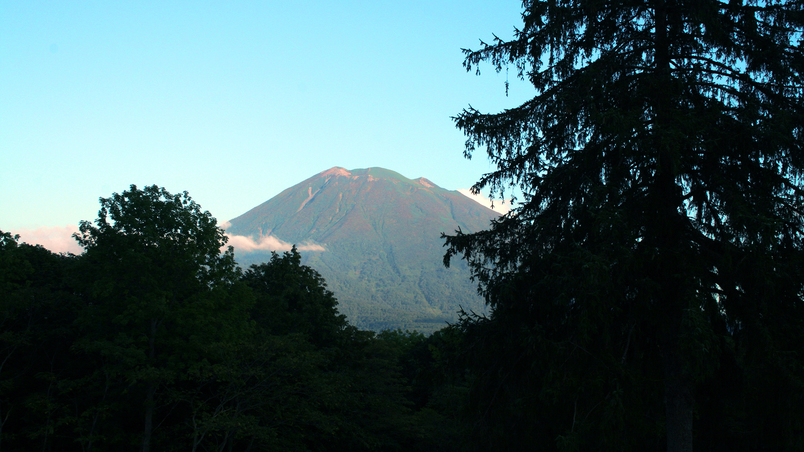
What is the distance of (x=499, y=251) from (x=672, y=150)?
2.75m

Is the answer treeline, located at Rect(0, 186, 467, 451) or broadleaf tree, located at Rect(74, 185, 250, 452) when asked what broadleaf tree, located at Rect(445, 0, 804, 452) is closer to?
treeline, located at Rect(0, 186, 467, 451)

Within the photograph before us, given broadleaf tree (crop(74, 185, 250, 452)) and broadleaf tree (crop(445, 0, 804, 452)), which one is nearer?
broadleaf tree (crop(445, 0, 804, 452))

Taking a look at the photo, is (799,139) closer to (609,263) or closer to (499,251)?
(609,263)

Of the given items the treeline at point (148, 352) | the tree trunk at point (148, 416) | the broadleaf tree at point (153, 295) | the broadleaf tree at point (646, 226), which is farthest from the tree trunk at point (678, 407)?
the tree trunk at point (148, 416)

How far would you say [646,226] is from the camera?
255 inches

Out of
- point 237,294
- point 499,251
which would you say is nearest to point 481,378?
point 499,251

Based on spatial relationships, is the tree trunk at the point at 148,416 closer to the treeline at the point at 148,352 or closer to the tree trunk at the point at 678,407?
the treeline at the point at 148,352

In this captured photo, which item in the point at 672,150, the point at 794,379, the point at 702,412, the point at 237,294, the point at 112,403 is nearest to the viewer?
the point at 794,379

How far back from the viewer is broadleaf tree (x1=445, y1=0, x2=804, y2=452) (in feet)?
18.7

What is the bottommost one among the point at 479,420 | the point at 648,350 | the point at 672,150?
the point at 479,420

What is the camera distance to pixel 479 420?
7215 mm

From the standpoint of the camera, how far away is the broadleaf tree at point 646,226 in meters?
5.69

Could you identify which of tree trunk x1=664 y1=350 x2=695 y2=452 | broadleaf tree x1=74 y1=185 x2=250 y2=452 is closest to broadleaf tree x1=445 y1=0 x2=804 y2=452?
tree trunk x1=664 y1=350 x2=695 y2=452

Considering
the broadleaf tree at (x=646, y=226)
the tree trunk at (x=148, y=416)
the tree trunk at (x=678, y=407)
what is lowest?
the tree trunk at (x=148, y=416)
